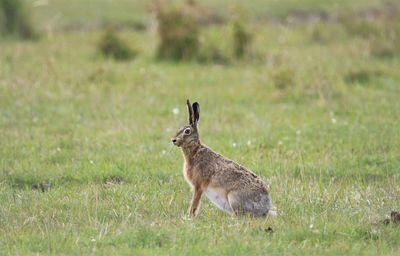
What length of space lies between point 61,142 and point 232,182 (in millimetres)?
4913

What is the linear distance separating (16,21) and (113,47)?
382 cm

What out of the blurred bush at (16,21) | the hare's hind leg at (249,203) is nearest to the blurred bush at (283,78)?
the hare's hind leg at (249,203)

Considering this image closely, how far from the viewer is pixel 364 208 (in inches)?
381

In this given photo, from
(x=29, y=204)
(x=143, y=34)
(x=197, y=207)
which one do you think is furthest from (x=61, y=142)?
(x=143, y=34)

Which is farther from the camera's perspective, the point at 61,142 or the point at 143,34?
the point at 143,34

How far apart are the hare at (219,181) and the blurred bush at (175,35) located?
1187 centimetres

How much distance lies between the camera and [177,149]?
13273 millimetres

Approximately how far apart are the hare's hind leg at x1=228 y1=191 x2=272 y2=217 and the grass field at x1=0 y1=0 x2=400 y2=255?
14 cm

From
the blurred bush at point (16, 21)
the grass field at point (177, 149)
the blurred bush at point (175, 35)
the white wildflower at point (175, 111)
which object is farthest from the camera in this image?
the blurred bush at point (16, 21)

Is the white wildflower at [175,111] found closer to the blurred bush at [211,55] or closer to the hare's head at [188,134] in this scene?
the blurred bush at [211,55]

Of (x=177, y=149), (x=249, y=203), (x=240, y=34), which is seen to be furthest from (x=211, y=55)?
(x=249, y=203)

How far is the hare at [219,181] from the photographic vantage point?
917 cm

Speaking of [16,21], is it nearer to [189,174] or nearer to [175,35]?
[175,35]

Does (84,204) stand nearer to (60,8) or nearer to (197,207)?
(197,207)
